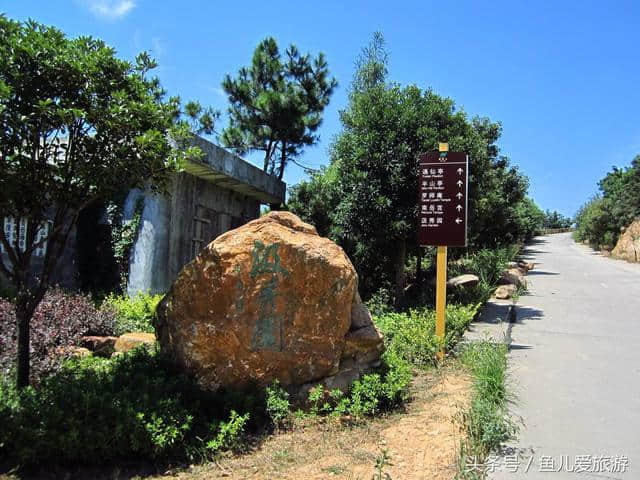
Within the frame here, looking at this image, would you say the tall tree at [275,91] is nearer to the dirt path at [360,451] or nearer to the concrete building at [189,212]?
the concrete building at [189,212]

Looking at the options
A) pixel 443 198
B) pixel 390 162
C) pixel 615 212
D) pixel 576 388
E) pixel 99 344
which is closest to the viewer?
pixel 576 388

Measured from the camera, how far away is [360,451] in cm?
411

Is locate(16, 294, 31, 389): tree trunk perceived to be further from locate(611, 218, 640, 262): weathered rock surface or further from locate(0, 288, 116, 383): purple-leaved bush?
locate(611, 218, 640, 262): weathered rock surface

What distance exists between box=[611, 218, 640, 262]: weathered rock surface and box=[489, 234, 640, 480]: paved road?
19.4 meters

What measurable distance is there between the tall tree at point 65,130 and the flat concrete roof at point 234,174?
4091 millimetres

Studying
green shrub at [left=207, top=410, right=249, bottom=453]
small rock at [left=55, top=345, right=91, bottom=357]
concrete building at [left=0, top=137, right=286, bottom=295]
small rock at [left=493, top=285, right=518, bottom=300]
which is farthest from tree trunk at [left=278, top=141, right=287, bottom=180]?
green shrub at [left=207, top=410, right=249, bottom=453]

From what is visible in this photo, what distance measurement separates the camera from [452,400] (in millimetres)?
5184

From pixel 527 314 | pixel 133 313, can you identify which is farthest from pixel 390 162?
pixel 133 313

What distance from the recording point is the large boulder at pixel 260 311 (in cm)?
478

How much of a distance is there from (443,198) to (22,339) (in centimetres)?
535

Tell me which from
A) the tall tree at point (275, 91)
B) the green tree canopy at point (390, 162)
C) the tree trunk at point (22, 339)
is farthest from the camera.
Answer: the tall tree at point (275, 91)

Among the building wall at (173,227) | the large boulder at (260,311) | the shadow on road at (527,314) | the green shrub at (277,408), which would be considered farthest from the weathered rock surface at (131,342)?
the shadow on road at (527,314)

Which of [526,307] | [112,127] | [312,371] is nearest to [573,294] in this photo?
[526,307]

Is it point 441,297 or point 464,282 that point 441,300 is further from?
point 464,282
